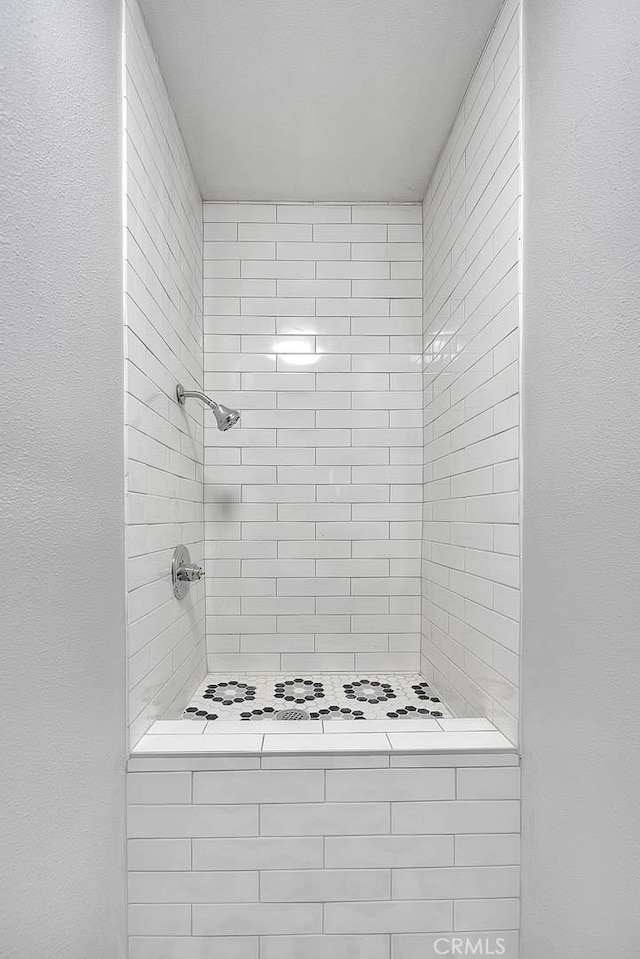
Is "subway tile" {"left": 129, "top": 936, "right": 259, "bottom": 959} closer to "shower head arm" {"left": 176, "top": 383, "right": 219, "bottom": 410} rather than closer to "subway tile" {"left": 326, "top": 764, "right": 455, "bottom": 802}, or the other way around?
"subway tile" {"left": 326, "top": 764, "right": 455, "bottom": 802}

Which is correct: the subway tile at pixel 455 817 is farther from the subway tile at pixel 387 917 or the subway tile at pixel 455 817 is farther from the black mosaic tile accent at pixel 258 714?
the black mosaic tile accent at pixel 258 714

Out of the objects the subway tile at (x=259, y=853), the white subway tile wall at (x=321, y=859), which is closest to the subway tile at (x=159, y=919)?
the white subway tile wall at (x=321, y=859)

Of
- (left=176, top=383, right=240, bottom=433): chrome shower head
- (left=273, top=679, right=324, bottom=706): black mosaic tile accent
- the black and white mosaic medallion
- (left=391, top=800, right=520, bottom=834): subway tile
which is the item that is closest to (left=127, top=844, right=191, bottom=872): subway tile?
(left=391, top=800, right=520, bottom=834): subway tile

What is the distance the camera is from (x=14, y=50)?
3.04ft

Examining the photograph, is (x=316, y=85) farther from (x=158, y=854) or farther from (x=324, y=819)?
(x=158, y=854)

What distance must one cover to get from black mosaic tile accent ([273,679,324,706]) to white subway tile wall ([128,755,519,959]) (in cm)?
69

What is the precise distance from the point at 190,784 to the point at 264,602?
113 cm

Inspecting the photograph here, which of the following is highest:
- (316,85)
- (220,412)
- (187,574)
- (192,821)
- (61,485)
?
(316,85)

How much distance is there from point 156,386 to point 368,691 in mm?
1301

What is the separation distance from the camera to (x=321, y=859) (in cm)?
143

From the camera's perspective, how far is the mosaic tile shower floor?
2006 mm

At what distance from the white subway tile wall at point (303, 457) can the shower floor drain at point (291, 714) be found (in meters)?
0.50

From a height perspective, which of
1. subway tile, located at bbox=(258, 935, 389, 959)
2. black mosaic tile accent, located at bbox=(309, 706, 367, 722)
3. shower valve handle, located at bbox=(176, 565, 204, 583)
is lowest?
subway tile, located at bbox=(258, 935, 389, 959)

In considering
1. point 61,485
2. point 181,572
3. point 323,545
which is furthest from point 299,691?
point 61,485
